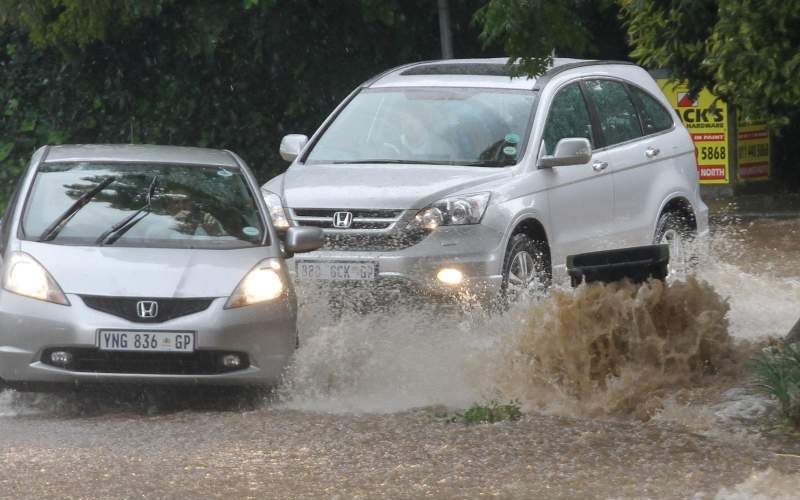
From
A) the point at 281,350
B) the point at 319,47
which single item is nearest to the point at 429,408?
the point at 281,350

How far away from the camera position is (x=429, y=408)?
9.00 metres

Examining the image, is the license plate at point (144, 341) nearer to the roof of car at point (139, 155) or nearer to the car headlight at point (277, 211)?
the roof of car at point (139, 155)

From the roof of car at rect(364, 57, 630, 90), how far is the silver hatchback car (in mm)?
2772

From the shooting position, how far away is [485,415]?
8422mm

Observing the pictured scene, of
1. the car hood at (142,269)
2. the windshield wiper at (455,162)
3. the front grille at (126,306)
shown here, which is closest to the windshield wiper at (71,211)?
the car hood at (142,269)

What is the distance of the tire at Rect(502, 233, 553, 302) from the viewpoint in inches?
442

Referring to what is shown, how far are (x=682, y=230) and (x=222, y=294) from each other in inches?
218

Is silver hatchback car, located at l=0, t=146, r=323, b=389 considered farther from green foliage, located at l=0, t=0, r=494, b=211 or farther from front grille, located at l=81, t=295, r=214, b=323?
green foliage, located at l=0, t=0, r=494, b=211

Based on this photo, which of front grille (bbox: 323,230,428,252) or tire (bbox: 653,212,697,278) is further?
tire (bbox: 653,212,697,278)

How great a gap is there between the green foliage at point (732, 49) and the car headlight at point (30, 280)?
510 cm

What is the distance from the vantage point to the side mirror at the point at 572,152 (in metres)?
11.6

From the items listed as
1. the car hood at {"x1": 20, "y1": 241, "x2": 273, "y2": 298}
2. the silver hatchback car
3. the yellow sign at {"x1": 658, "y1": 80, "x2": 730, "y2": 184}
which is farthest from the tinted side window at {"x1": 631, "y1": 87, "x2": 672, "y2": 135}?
the yellow sign at {"x1": 658, "y1": 80, "x2": 730, "y2": 184}

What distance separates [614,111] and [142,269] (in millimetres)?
5128

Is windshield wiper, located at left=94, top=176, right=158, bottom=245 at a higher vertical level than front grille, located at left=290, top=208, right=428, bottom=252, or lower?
higher
